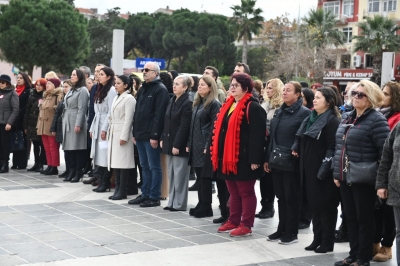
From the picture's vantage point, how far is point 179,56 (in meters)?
76.9

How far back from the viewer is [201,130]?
31.0ft

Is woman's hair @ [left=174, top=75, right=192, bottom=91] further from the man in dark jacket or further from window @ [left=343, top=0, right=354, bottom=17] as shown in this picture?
window @ [left=343, top=0, right=354, bottom=17]

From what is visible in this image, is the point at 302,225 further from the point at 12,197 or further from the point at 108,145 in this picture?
the point at 12,197

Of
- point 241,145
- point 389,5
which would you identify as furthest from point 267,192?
point 389,5

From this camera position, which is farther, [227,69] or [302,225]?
[227,69]

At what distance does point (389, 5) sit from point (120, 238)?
60.6 metres

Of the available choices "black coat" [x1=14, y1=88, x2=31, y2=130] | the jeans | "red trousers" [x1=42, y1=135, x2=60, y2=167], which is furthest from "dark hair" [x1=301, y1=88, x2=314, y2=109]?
"black coat" [x1=14, y1=88, x2=31, y2=130]

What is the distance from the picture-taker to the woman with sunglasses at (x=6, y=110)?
543 inches

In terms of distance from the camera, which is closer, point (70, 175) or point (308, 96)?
point (308, 96)

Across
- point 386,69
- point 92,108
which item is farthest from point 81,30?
point 92,108

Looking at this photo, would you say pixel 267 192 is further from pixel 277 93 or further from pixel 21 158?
pixel 21 158

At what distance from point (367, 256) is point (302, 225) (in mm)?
Answer: 2259

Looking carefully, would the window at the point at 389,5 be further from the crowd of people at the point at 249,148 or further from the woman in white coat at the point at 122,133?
the woman in white coat at the point at 122,133

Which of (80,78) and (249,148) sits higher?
(80,78)
